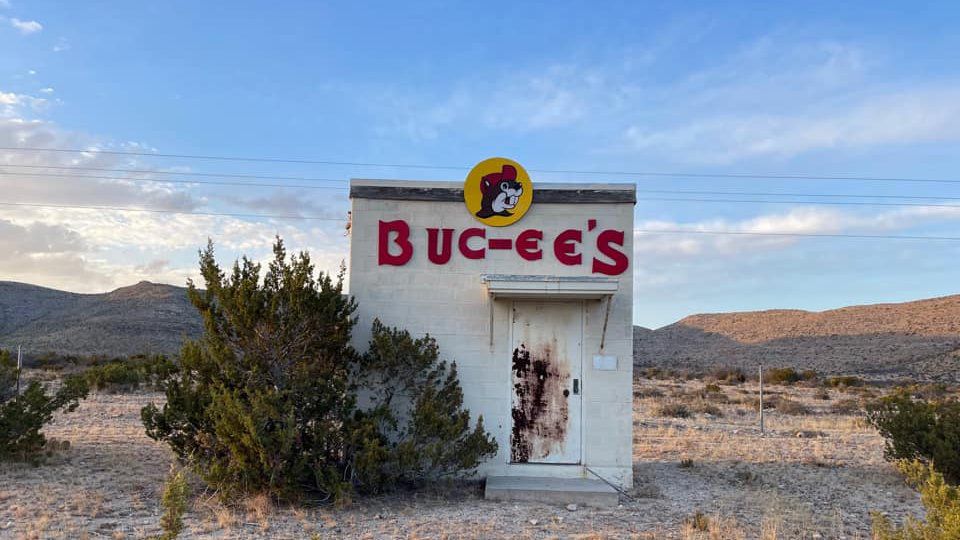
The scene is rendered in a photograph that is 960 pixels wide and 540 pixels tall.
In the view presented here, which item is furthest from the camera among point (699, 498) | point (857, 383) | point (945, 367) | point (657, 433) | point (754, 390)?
point (945, 367)

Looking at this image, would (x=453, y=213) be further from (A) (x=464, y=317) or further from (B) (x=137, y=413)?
(B) (x=137, y=413)

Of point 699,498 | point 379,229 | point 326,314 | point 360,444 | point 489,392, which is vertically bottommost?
point 699,498

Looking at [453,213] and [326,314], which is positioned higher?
[453,213]

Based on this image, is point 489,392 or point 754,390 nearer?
point 489,392

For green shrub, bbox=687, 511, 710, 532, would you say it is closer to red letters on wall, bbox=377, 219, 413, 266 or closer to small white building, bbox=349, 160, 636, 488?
small white building, bbox=349, 160, 636, 488

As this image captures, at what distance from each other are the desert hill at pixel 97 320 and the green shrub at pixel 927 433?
41092mm

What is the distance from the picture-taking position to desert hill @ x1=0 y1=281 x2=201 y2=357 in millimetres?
50812

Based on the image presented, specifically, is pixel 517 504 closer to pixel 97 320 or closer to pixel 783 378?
pixel 783 378

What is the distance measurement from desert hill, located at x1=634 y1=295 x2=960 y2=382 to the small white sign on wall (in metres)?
38.7

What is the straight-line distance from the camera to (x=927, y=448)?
1162 cm

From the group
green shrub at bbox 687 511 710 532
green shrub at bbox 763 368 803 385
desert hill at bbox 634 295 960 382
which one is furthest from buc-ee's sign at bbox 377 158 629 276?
desert hill at bbox 634 295 960 382

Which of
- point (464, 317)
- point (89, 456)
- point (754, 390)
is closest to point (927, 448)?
point (464, 317)

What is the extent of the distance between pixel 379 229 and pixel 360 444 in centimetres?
309

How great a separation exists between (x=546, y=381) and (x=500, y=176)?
3.00 metres
